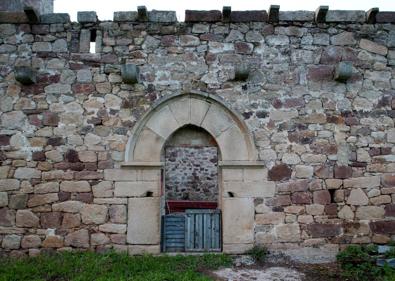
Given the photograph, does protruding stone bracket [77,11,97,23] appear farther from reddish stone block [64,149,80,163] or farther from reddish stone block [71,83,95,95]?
reddish stone block [64,149,80,163]

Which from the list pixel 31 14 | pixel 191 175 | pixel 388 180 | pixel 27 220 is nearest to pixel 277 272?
pixel 388 180

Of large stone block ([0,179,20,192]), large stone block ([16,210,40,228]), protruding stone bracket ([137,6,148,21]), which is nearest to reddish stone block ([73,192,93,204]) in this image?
large stone block ([16,210,40,228])

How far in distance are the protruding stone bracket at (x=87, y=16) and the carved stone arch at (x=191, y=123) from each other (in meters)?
1.54

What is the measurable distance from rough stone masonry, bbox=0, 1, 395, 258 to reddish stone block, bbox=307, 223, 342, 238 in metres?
0.01

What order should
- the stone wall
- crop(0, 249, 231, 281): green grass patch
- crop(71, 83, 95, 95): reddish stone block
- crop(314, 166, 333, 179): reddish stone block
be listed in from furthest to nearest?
1. the stone wall
2. crop(71, 83, 95, 95): reddish stone block
3. crop(314, 166, 333, 179): reddish stone block
4. crop(0, 249, 231, 281): green grass patch

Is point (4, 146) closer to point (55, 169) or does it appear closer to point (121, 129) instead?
point (55, 169)

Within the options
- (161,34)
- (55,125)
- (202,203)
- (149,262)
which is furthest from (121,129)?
(202,203)

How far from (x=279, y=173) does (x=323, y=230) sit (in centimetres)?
97

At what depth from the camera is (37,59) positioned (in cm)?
513

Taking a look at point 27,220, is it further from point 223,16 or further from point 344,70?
point 344,70

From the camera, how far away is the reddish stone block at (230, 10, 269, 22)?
5109 millimetres

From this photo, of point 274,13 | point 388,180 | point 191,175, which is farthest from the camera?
point 191,175

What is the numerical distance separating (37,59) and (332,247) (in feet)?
16.0

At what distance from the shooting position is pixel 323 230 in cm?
488
